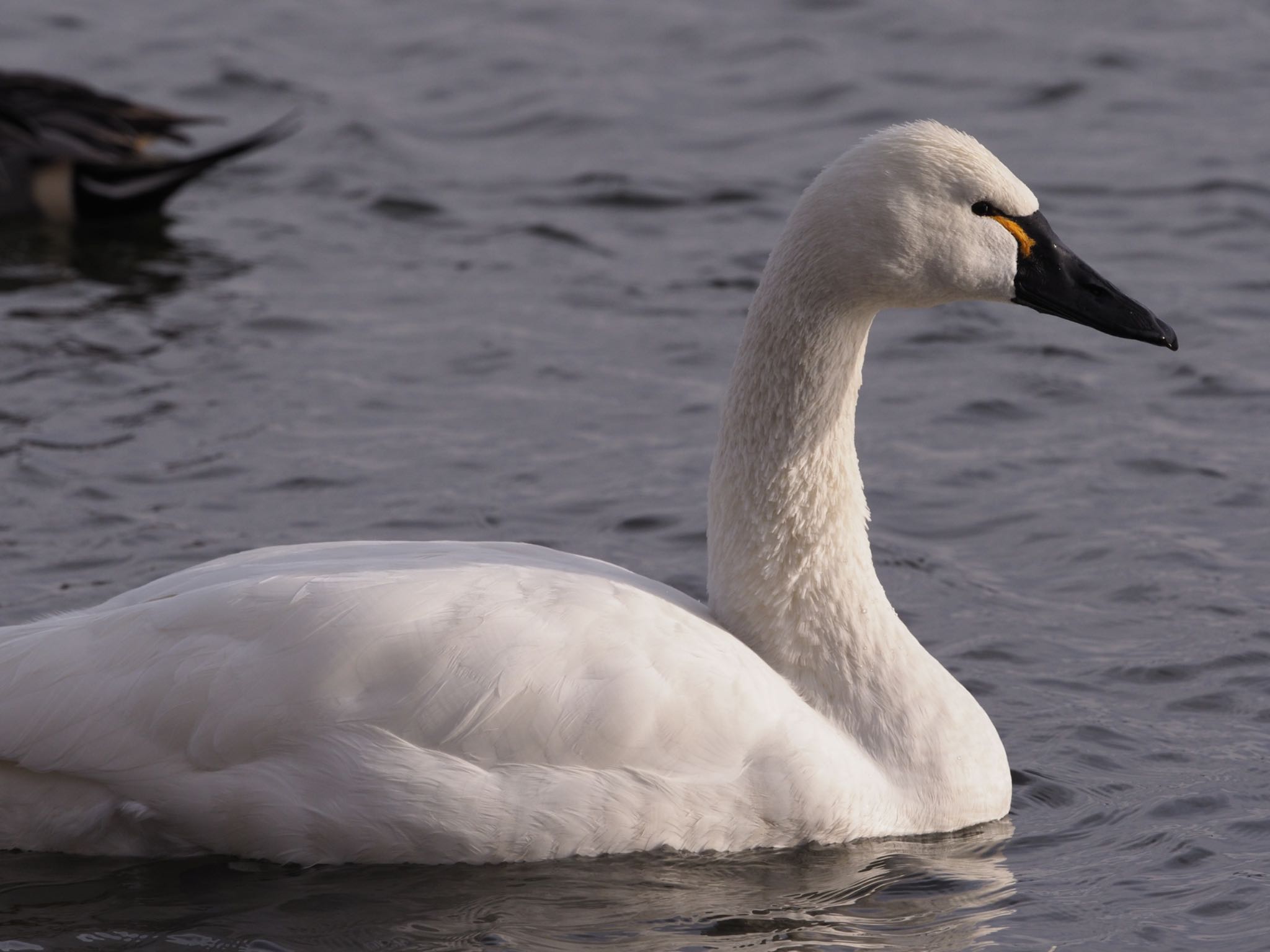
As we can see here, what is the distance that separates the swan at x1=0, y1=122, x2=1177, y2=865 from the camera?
6.16 metres

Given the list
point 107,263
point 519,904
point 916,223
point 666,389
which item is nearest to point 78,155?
point 107,263

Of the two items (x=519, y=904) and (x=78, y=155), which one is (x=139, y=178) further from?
(x=519, y=904)

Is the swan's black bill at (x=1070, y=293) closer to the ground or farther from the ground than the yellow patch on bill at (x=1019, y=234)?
closer to the ground

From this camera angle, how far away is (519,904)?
6.22 metres

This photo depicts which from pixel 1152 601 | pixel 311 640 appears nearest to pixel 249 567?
pixel 311 640

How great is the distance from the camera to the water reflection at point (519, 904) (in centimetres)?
609

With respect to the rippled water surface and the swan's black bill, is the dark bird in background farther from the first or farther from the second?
the swan's black bill

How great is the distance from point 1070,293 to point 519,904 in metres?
2.69

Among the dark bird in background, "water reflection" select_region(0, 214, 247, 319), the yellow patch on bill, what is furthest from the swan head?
the dark bird in background

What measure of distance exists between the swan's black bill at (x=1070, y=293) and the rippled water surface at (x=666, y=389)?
5.02 ft

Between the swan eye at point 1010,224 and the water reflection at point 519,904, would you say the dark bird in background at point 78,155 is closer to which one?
the swan eye at point 1010,224

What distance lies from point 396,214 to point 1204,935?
26.9 ft

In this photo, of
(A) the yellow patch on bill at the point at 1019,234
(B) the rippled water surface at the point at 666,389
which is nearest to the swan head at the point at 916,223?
(A) the yellow patch on bill at the point at 1019,234

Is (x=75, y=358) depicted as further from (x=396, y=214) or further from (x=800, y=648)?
(x=800, y=648)
